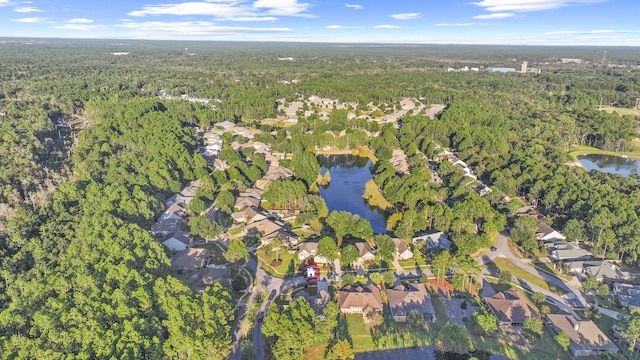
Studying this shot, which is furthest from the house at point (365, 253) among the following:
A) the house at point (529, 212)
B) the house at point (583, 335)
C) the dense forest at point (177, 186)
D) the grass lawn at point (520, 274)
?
the house at point (529, 212)

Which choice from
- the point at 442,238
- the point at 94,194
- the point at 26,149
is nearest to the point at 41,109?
the point at 26,149

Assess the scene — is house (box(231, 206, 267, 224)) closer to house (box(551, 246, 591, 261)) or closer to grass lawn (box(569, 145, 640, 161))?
house (box(551, 246, 591, 261))

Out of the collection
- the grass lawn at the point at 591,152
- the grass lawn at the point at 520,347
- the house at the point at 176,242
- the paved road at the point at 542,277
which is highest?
the grass lawn at the point at 591,152

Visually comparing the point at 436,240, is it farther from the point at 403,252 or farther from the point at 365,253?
the point at 365,253

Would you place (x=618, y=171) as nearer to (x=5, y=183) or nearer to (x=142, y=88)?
(x=5, y=183)

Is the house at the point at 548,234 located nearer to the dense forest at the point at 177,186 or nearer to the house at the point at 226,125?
the dense forest at the point at 177,186

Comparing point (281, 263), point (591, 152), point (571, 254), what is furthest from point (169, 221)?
point (591, 152)

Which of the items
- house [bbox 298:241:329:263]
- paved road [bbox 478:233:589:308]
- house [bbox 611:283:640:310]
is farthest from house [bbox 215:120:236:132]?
house [bbox 611:283:640:310]
